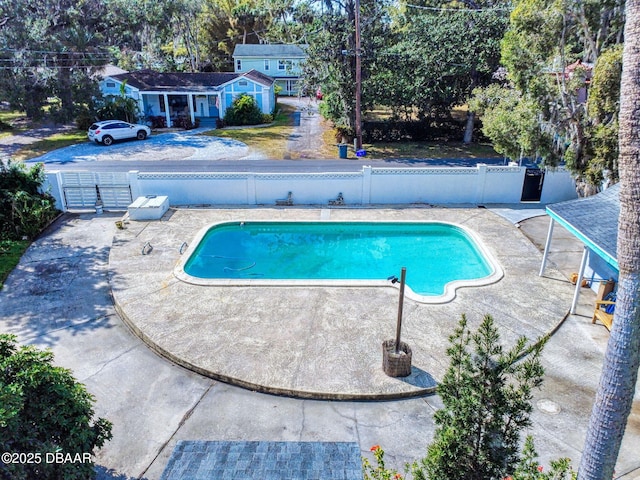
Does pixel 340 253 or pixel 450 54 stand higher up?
pixel 450 54

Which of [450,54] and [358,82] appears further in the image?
[358,82]

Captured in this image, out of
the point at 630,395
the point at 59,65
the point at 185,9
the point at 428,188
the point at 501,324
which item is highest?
the point at 185,9

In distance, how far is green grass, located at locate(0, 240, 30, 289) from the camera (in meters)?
13.3

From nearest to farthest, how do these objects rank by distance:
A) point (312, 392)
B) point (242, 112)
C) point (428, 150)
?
1. point (312, 392)
2. point (428, 150)
3. point (242, 112)

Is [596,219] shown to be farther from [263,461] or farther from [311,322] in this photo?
[263,461]

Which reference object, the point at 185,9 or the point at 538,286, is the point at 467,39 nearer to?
the point at 538,286

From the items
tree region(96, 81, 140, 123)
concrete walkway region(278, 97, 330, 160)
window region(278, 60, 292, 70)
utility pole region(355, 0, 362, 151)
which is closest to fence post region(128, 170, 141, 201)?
concrete walkway region(278, 97, 330, 160)

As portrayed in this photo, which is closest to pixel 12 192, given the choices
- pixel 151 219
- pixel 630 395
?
pixel 151 219

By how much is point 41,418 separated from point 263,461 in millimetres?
2797

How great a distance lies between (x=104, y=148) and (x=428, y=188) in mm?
22462

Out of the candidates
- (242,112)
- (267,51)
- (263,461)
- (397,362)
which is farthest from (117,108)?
(263,461)

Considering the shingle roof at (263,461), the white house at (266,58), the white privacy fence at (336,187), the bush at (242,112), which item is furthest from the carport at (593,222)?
the white house at (266,58)

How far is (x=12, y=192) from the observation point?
1631 centimetres

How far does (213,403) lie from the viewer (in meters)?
8.45
